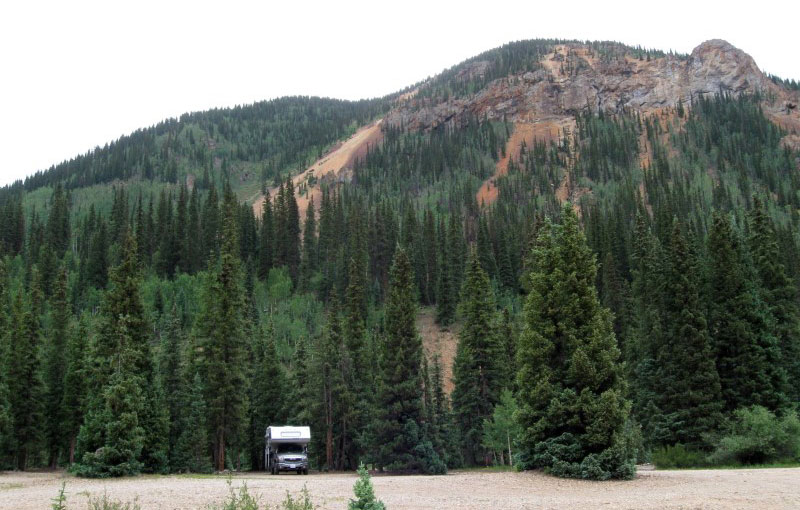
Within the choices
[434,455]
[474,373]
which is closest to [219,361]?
[434,455]

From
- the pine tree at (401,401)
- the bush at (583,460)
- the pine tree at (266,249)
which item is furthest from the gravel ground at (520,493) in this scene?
the pine tree at (266,249)

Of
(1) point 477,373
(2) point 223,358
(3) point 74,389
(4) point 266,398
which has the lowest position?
(4) point 266,398

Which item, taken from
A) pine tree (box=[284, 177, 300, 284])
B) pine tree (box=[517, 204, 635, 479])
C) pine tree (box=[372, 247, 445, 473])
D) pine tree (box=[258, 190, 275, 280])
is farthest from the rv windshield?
pine tree (box=[258, 190, 275, 280])

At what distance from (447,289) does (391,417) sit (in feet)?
176

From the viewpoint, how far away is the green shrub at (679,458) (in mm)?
35344

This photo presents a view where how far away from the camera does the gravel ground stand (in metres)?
17.3

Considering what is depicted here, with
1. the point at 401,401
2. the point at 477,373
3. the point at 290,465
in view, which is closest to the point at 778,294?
the point at 477,373

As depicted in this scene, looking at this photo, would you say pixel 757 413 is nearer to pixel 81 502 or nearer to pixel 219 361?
pixel 81 502

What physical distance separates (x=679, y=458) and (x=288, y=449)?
24266mm

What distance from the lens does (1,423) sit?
129 feet

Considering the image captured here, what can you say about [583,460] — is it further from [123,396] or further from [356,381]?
[356,381]

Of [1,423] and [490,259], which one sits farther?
[490,259]

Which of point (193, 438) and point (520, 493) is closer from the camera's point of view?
point (520, 493)

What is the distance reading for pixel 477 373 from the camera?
53969 mm
